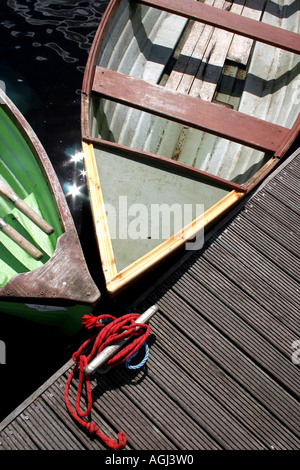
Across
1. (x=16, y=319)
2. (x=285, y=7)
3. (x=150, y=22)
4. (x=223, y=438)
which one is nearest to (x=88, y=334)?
(x=16, y=319)

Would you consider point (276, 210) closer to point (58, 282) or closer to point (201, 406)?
point (201, 406)

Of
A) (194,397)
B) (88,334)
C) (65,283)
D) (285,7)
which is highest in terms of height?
(285,7)

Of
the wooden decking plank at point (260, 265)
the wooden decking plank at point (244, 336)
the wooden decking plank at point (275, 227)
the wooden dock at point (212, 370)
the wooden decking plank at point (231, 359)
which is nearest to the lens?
the wooden dock at point (212, 370)

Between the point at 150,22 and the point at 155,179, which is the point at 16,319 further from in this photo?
the point at 150,22

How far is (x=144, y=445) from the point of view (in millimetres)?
3389

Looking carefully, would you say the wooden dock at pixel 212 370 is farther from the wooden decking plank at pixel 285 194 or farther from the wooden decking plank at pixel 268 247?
the wooden decking plank at pixel 285 194

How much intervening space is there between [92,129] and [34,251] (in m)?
1.53

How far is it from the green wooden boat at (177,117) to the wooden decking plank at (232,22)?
0.05 ft

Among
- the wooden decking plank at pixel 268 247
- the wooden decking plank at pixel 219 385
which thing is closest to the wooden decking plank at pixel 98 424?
the wooden decking plank at pixel 219 385

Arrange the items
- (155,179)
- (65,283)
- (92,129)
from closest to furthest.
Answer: (65,283) < (155,179) < (92,129)

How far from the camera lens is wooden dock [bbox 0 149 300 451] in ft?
11.2

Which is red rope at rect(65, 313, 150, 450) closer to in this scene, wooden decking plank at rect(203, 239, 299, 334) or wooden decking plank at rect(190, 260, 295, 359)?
wooden decking plank at rect(190, 260, 295, 359)

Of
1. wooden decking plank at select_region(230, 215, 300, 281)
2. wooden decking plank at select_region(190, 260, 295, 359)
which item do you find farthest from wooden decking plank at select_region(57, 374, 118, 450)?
wooden decking plank at select_region(230, 215, 300, 281)

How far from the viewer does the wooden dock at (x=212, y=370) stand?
3.43 meters
